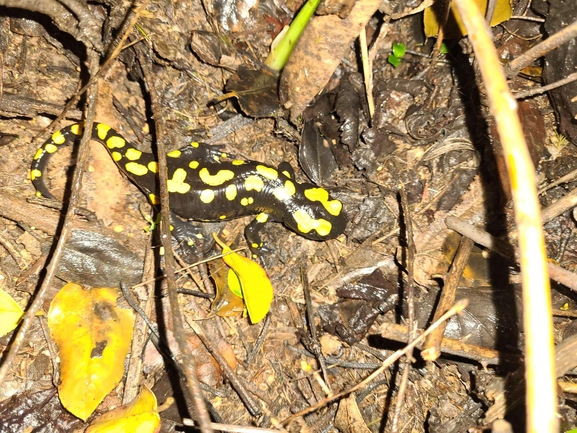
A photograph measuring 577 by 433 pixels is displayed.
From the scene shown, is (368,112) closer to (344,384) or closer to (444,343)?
(444,343)

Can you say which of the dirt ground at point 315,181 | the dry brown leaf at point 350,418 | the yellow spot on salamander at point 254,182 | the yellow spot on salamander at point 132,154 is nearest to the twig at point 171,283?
the dirt ground at point 315,181

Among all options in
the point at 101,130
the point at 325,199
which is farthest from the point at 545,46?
the point at 101,130

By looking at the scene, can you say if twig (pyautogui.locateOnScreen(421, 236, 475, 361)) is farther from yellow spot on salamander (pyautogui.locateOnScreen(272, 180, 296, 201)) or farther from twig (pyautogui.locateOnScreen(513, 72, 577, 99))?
yellow spot on salamander (pyautogui.locateOnScreen(272, 180, 296, 201))

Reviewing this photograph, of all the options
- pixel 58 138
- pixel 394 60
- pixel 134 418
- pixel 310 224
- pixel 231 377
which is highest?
pixel 394 60

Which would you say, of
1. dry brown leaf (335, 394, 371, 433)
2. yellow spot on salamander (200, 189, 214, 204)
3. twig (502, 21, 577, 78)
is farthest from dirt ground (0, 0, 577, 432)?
twig (502, 21, 577, 78)

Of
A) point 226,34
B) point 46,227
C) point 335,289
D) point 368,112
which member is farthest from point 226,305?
point 226,34

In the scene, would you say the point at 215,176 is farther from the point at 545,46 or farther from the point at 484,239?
the point at 545,46
